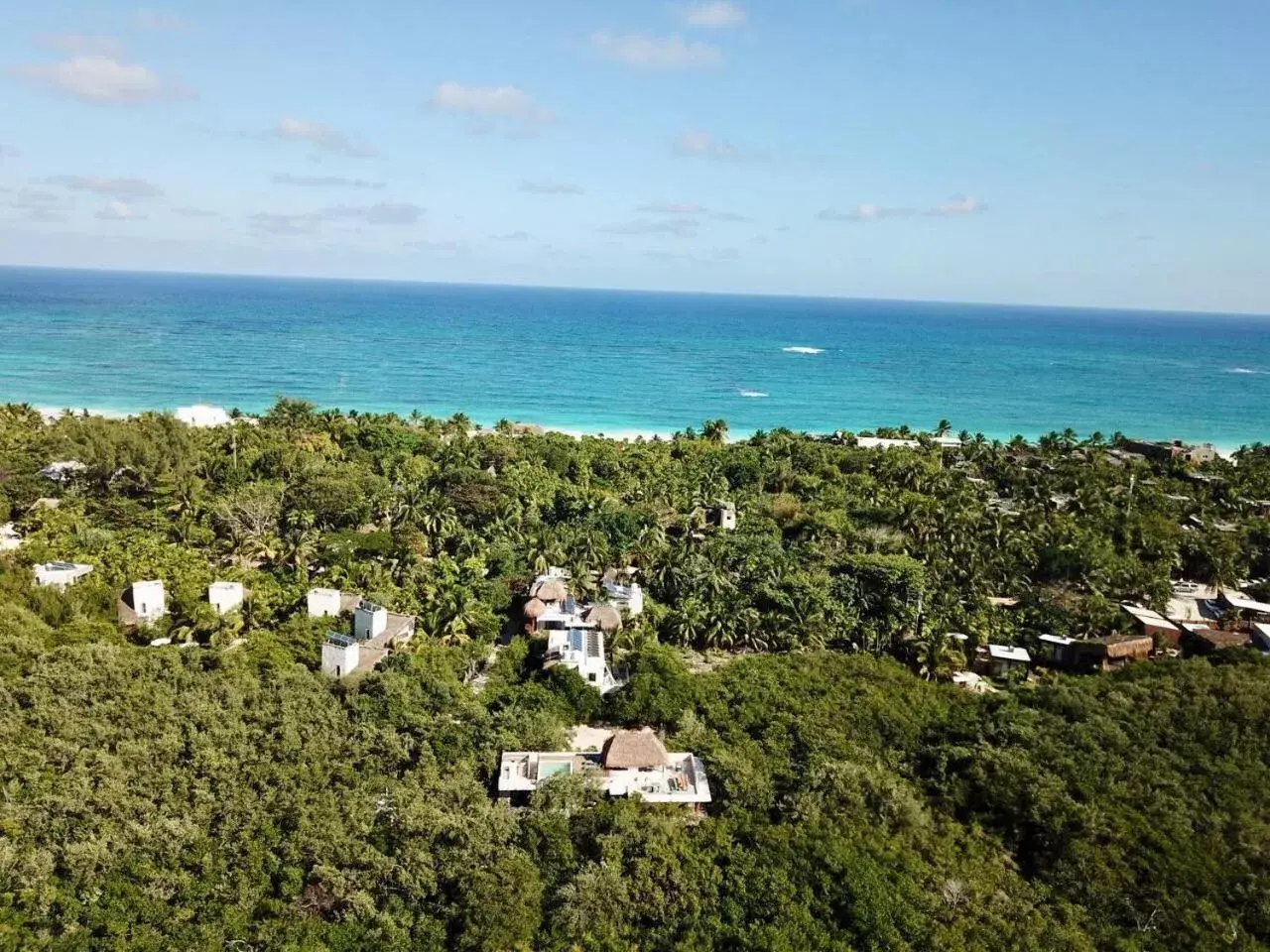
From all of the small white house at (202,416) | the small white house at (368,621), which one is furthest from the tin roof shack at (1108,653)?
the small white house at (202,416)

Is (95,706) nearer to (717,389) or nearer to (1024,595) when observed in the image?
(1024,595)

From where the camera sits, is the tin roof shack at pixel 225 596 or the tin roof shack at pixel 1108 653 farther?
the tin roof shack at pixel 225 596

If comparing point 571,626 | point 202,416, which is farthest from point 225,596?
point 202,416

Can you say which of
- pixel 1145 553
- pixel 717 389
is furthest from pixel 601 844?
pixel 717 389

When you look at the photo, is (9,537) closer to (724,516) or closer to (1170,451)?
(724,516)

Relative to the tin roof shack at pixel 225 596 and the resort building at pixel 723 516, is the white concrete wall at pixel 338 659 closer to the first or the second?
the tin roof shack at pixel 225 596
